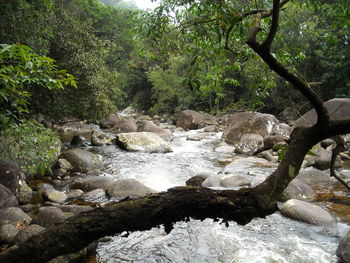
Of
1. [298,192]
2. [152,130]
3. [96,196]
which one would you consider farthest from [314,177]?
[152,130]

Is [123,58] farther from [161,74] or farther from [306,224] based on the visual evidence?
[306,224]

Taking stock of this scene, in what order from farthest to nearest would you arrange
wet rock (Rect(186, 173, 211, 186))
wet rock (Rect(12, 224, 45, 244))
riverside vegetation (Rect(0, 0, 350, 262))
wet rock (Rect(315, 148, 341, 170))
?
1. wet rock (Rect(315, 148, 341, 170))
2. wet rock (Rect(186, 173, 211, 186))
3. wet rock (Rect(12, 224, 45, 244))
4. riverside vegetation (Rect(0, 0, 350, 262))

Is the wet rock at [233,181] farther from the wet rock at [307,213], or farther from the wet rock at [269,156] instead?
the wet rock at [269,156]

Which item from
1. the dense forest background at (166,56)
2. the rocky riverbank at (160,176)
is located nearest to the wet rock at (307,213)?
the rocky riverbank at (160,176)

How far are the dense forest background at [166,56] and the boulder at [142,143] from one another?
163 cm

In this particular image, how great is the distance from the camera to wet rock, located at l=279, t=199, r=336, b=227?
16.8 feet

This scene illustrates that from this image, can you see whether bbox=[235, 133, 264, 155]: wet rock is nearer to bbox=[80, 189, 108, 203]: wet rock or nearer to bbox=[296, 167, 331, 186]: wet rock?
bbox=[296, 167, 331, 186]: wet rock

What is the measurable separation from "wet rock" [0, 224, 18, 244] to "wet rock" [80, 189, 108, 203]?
83.5 inches

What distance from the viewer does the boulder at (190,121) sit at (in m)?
20.6

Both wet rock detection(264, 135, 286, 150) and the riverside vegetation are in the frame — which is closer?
the riverside vegetation

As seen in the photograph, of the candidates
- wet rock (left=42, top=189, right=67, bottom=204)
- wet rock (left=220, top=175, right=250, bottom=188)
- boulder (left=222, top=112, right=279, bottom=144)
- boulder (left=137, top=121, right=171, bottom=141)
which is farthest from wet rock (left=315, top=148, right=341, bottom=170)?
boulder (left=137, top=121, right=171, bottom=141)

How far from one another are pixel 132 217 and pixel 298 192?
221 inches

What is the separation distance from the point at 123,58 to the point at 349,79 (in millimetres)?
27437

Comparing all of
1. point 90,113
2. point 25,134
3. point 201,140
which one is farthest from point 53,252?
point 201,140
